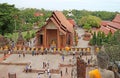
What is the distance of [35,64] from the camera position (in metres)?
26.6

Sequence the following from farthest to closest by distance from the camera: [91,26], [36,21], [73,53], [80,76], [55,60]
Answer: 1. [36,21]
2. [91,26]
3. [73,53]
4. [55,60]
5. [80,76]

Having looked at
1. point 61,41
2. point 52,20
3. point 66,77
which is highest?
point 52,20

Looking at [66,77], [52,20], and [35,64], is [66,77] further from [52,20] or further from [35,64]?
[52,20]

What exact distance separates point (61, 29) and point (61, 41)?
6.11 ft

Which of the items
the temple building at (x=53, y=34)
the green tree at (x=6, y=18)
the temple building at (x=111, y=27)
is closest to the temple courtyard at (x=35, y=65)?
the temple building at (x=53, y=34)

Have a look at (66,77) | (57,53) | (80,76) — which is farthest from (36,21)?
(80,76)

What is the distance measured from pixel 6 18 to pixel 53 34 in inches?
415

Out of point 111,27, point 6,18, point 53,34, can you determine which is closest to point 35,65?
point 53,34

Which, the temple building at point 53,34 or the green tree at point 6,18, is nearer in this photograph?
the temple building at point 53,34

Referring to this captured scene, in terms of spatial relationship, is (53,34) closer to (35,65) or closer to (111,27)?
(35,65)

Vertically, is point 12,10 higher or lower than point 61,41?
higher

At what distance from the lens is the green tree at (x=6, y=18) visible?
42.8 m

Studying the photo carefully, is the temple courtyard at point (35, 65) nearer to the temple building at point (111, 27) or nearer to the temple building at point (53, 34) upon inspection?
the temple building at point (53, 34)

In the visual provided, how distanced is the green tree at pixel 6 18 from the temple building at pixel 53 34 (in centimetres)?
945
